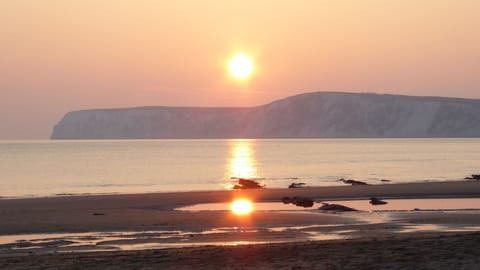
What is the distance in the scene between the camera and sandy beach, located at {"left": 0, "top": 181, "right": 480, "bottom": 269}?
17844mm

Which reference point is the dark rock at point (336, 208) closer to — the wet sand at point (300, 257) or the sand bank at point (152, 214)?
the sand bank at point (152, 214)

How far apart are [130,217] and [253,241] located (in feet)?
35.0

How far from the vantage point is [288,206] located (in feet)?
133

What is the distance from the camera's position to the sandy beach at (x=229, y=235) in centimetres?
1784

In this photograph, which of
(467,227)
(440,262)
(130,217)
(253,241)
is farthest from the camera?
(130,217)

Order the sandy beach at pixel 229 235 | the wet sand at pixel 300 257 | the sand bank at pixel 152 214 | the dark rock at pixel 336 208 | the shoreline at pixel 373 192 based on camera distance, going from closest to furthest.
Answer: the wet sand at pixel 300 257, the sandy beach at pixel 229 235, the sand bank at pixel 152 214, the dark rock at pixel 336 208, the shoreline at pixel 373 192

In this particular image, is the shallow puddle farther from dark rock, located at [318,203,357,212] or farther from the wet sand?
the wet sand

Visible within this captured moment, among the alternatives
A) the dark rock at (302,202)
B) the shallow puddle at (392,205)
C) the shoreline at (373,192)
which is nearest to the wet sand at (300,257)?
the shallow puddle at (392,205)

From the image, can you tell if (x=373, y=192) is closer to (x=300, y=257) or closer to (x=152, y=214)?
(x=152, y=214)

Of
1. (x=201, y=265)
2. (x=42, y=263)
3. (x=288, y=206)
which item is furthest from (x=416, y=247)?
(x=288, y=206)

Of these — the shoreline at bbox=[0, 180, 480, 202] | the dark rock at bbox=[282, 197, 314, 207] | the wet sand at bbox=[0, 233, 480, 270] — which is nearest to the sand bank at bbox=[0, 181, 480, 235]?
the shoreline at bbox=[0, 180, 480, 202]

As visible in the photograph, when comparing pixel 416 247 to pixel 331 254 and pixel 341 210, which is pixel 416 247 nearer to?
pixel 331 254

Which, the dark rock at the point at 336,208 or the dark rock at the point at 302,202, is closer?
the dark rock at the point at 336,208

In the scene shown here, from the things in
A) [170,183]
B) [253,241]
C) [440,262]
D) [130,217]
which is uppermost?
[170,183]
